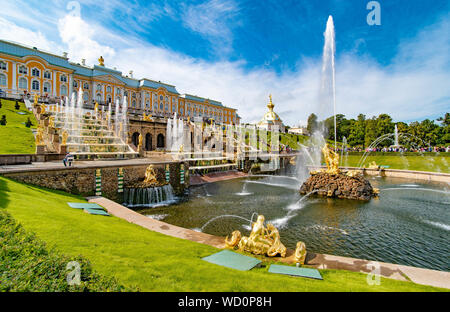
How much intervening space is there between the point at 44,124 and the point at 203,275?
28126mm

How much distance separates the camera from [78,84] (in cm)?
5606

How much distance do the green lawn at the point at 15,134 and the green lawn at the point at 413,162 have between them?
5008 centimetres

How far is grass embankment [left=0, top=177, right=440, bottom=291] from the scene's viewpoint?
4.89m

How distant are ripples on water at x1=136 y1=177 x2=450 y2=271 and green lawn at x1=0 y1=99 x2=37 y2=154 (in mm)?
16086

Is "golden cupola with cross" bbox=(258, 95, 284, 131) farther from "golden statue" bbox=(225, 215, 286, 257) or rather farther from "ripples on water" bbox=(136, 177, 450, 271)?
"golden statue" bbox=(225, 215, 286, 257)

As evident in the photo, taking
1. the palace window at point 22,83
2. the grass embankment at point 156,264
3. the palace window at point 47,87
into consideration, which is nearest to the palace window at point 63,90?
the palace window at point 47,87

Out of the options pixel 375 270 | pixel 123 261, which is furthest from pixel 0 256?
pixel 375 270

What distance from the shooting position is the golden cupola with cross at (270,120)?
88.8 metres

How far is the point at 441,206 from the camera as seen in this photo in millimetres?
17484

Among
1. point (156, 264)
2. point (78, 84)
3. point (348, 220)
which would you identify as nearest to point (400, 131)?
point (348, 220)

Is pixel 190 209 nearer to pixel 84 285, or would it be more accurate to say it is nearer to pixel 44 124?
pixel 84 285

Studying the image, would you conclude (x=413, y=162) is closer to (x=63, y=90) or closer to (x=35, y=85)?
(x=63, y=90)

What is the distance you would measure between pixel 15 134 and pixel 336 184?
35.2 meters

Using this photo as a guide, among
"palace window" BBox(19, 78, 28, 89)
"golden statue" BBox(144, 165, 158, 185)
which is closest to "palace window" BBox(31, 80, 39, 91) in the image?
"palace window" BBox(19, 78, 28, 89)
